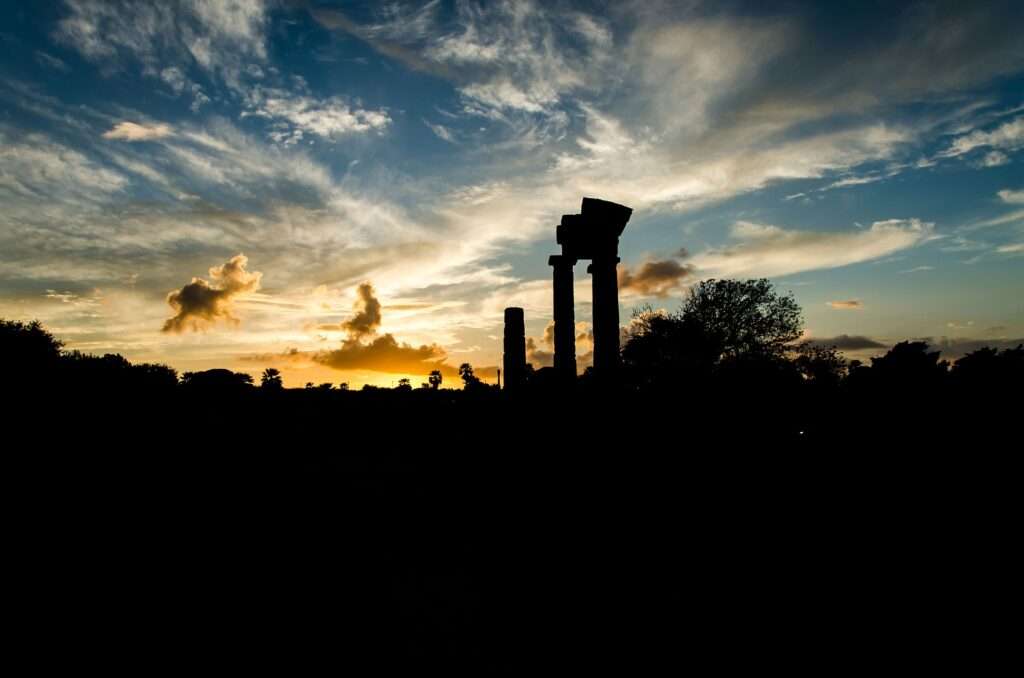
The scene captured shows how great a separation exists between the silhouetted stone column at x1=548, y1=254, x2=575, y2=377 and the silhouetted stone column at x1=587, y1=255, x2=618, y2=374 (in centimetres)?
215

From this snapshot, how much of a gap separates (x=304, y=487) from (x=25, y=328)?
71.8 feet

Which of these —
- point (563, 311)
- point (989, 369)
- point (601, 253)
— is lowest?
point (989, 369)

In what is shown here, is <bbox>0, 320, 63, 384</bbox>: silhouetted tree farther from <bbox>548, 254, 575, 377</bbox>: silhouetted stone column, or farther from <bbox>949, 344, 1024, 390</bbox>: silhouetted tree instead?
<bbox>949, 344, 1024, 390</bbox>: silhouetted tree

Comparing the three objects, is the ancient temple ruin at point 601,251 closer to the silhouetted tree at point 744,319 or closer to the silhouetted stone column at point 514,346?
the silhouetted stone column at point 514,346

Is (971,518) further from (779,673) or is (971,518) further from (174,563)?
(174,563)

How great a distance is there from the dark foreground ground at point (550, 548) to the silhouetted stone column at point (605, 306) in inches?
179

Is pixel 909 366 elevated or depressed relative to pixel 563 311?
depressed

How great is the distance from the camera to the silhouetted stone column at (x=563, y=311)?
56.2 ft

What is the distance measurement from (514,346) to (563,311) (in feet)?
7.64

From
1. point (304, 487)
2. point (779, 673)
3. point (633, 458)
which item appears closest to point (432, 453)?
point (304, 487)

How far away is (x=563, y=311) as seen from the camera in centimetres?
1747

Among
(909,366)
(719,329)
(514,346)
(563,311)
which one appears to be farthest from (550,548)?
(719,329)

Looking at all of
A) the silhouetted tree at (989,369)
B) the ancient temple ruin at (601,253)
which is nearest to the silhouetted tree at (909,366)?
the silhouetted tree at (989,369)

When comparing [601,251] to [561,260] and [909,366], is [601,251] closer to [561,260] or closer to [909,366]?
[561,260]
